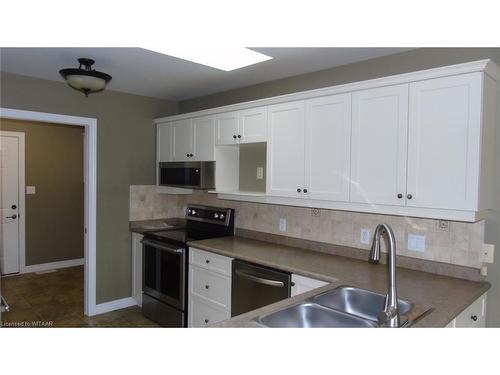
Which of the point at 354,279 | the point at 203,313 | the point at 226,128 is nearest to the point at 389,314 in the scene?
the point at 354,279

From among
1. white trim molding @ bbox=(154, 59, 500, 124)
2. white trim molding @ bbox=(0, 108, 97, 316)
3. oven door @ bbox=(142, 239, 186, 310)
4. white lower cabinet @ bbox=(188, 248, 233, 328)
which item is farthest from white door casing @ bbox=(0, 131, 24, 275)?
white trim molding @ bbox=(154, 59, 500, 124)

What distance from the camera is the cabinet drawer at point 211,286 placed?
114 inches

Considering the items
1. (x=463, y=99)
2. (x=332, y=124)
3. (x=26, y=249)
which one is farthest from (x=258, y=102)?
(x=26, y=249)

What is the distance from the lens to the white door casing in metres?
5.17

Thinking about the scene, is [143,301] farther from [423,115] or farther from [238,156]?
[423,115]

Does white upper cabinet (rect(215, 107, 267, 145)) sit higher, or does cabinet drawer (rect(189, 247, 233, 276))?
white upper cabinet (rect(215, 107, 267, 145))

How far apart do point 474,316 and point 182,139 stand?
299 cm

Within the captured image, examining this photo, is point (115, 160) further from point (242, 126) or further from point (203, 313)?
point (203, 313)

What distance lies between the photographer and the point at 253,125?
3.10 m

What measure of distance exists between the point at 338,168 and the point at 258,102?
95 cm

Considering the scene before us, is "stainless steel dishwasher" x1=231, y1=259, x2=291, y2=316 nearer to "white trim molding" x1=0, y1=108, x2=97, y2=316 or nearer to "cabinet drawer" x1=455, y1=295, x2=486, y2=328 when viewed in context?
"cabinet drawer" x1=455, y1=295, x2=486, y2=328

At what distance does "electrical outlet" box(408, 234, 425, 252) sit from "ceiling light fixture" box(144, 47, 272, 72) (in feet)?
5.49

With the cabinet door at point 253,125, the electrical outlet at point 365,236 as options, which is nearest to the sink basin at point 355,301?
the electrical outlet at point 365,236

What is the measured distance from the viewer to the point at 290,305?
1702mm
